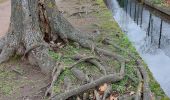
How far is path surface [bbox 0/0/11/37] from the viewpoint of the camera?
16.8 meters

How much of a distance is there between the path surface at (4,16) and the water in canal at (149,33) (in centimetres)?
603

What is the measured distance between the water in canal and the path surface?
603 centimetres

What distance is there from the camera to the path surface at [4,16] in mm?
16797

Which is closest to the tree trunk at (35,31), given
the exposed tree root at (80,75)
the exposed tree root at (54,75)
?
the exposed tree root at (54,75)

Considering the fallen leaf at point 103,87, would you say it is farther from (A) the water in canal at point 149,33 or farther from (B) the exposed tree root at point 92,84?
(A) the water in canal at point 149,33

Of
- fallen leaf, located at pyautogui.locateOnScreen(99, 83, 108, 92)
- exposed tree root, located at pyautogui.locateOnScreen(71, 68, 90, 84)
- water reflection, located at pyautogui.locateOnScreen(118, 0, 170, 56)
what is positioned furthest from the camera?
water reflection, located at pyautogui.locateOnScreen(118, 0, 170, 56)

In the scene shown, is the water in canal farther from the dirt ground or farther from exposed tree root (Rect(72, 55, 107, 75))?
the dirt ground

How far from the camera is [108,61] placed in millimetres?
10906

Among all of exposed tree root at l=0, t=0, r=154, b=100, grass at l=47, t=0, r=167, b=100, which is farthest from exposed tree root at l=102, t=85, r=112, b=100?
exposed tree root at l=0, t=0, r=154, b=100

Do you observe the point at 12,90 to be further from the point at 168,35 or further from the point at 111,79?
the point at 168,35

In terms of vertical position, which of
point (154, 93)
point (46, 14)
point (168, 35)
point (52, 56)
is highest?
point (46, 14)

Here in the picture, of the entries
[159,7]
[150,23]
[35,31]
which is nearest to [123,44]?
[35,31]

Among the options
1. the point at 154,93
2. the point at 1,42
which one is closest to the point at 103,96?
the point at 154,93

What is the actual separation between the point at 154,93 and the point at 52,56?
10.1 ft
